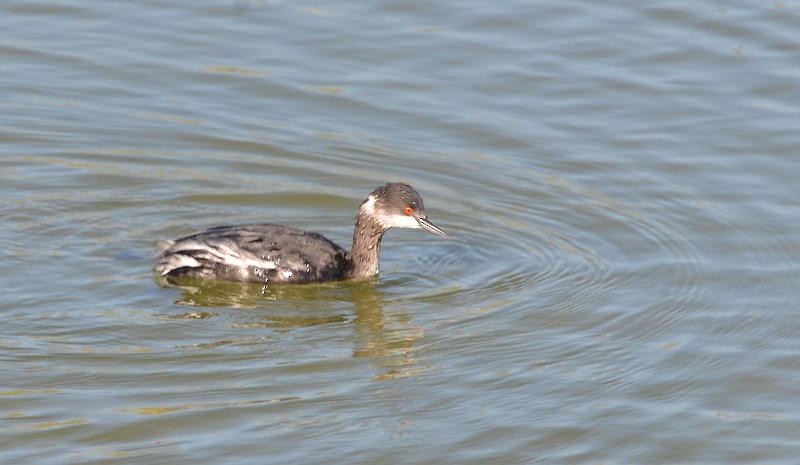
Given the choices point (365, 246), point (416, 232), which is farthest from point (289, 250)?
point (416, 232)

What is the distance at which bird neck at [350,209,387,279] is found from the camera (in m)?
12.8

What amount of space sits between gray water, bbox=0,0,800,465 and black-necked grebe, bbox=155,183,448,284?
0.19 m

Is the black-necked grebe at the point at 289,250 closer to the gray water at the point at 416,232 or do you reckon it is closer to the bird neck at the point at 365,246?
the bird neck at the point at 365,246

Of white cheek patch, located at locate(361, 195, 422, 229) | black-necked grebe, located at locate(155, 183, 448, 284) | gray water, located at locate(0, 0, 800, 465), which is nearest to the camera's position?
gray water, located at locate(0, 0, 800, 465)

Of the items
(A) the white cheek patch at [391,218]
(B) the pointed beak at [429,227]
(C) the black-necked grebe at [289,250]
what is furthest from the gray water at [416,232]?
(A) the white cheek patch at [391,218]

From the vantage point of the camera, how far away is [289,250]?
12.6 m

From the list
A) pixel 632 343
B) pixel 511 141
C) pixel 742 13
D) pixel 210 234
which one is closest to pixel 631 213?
pixel 511 141

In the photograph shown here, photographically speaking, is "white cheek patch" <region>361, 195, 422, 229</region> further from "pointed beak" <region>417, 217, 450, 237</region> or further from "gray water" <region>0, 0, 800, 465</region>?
"gray water" <region>0, 0, 800, 465</region>

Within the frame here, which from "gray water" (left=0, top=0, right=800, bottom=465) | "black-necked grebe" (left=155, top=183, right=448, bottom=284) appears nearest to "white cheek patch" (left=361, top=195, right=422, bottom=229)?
"black-necked grebe" (left=155, top=183, right=448, bottom=284)

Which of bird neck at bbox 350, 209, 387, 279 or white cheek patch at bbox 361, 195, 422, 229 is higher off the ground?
white cheek patch at bbox 361, 195, 422, 229

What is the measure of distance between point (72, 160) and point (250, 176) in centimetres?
161

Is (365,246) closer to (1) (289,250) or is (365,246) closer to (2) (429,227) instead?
(2) (429,227)

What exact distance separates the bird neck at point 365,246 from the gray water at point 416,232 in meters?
0.20

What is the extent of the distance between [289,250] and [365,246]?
2.10 ft
